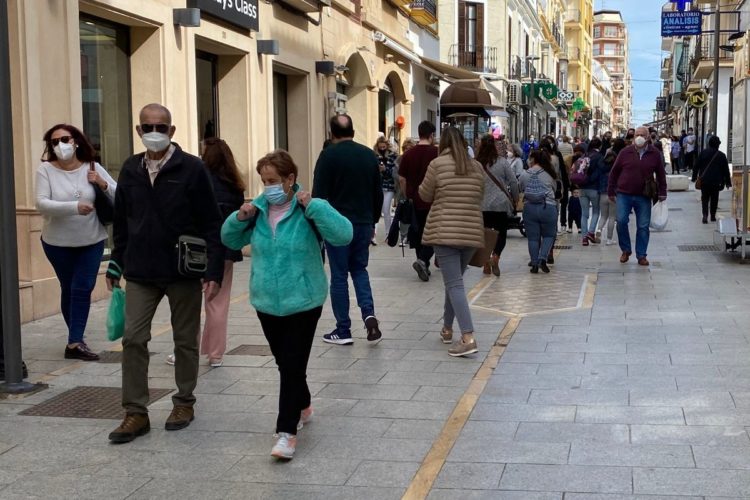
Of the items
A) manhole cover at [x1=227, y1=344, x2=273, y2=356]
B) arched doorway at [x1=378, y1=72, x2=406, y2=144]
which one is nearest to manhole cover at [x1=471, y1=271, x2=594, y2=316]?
manhole cover at [x1=227, y1=344, x2=273, y2=356]

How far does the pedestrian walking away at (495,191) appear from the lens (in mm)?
11227

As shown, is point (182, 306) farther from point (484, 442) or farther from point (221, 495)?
point (484, 442)

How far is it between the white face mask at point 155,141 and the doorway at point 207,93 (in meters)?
8.37

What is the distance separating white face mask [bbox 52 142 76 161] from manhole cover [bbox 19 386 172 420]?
1.75m

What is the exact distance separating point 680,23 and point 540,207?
56.3 ft

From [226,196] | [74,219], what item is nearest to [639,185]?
[226,196]

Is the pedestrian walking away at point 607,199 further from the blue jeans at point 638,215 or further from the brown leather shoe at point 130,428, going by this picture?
the brown leather shoe at point 130,428

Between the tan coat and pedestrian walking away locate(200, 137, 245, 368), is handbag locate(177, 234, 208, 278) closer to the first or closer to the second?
pedestrian walking away locate(200, 137, 245, 368)

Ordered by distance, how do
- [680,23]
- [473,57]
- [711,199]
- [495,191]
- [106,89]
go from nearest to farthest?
[106,89] → [495,191] → [711,199] → [680,23] → [473,57]

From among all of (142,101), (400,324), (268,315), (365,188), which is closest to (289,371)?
(268,315)

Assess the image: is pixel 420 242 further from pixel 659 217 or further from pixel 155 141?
pixel 659 217

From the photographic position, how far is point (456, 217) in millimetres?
7422

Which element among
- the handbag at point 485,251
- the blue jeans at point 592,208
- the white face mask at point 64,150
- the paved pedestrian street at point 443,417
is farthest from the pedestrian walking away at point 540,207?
the white face mask at point 64,150

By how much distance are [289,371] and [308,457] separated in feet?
1.46
